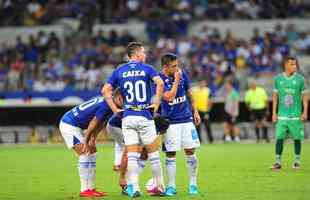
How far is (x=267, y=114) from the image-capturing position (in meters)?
33.6

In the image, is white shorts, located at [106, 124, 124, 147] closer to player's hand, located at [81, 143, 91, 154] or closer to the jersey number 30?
player's hand, located at [81, 143, 91, 154]

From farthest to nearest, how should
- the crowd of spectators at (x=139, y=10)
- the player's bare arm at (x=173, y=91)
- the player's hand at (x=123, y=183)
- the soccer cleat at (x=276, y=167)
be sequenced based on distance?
the crowd of spectators at (x=139, y=10) → the soccer cleat at (x=276, y=167) → the player's hand at (x=123, y=183) → the player's bare arm at (x=173, y=91)

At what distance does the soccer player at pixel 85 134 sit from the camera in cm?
1459

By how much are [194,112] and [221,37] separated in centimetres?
2366

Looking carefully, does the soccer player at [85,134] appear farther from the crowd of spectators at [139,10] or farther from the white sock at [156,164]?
the crowd of spectators at [139,10]

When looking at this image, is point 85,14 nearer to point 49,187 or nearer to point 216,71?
point 216,71

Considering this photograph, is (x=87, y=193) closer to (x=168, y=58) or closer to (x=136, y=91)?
(x=136, y=91)

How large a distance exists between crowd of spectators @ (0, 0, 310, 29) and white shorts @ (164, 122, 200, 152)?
25.0 m

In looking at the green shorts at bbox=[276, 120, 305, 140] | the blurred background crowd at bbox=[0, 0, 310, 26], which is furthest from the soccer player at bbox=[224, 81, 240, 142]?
the green shorts at bbox=[276, 120, 305, 140]

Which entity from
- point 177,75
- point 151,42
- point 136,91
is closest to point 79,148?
point 136,91

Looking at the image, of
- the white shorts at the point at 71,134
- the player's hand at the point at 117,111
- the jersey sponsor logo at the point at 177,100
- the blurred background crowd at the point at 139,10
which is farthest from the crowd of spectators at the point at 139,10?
the player's hand at the point at 117,111

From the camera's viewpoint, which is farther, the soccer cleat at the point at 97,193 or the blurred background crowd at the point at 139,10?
the blurred background crowd at the point at 139,10

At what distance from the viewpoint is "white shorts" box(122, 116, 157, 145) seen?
14.1 meters

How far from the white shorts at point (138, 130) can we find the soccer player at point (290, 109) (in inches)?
230
